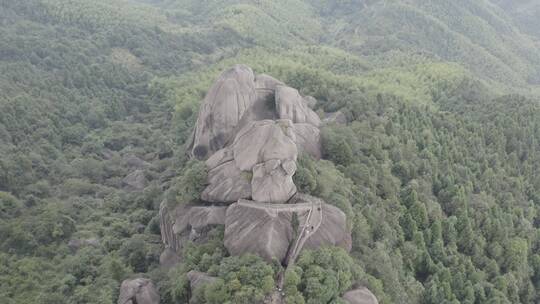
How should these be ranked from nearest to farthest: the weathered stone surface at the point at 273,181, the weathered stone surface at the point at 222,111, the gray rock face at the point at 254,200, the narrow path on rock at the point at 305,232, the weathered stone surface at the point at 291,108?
1. the narrow path on rock at the point at 305,232
2. the gray rock face at the point at 254,200
3. the weathered stone surface at the point at 273,181
4. the weathered stone surface at the point at 222,111
5. the weathered stone surface at the point at 291,108

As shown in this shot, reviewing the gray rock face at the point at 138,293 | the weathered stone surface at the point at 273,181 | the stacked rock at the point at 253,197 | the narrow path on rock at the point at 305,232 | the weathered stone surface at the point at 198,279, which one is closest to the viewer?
the weathered stone surface at the point at 198,279

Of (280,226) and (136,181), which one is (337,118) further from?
(280,226)

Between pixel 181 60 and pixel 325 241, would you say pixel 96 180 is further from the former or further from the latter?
pixel 181 60

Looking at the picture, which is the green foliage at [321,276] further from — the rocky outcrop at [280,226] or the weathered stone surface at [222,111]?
the weathered stone surface at [222,111]

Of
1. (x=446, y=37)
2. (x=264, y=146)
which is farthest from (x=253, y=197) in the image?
(x=446, y=37)

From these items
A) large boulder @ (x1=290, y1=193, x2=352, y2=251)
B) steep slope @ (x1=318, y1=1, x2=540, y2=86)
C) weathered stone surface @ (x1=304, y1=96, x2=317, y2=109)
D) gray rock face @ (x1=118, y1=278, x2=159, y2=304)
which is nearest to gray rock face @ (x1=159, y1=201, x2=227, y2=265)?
gray rock face @ (x1=118, y1=278, x2=159, y2=304)

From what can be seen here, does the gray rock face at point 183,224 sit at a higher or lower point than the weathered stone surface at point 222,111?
lower

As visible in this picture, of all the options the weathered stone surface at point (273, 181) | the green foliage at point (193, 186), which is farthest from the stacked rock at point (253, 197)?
the green foliage at point (193, 186)
